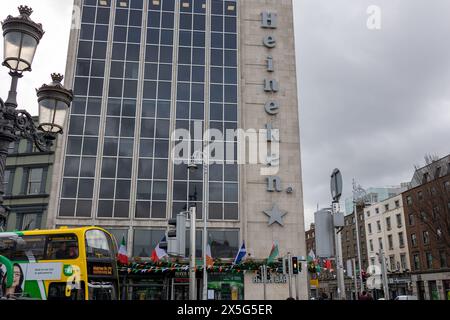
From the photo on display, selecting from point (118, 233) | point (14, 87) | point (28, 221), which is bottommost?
point (14, 87)

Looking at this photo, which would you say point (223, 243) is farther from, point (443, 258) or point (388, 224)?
point (388, 224)

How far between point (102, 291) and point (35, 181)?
24.8 meters

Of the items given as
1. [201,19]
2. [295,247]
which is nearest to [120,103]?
[201,19]

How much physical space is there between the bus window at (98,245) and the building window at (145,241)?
17.4 meters

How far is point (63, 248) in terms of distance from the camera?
58.9ft

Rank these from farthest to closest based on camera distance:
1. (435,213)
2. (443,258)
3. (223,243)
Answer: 1. (443,258)
2. (223,243)
3. (435,213)

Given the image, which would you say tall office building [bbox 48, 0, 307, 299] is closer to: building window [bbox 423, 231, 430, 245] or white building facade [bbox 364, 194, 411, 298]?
building window [bbox 423, 231, 430, 245]

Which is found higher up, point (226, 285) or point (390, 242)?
point (390, 242)

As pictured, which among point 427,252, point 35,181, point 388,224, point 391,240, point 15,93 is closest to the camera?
point 15,93

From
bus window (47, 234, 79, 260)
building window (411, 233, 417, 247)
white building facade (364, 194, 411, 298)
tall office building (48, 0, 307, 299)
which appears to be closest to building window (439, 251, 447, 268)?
building window (411, 233, 417, 247)

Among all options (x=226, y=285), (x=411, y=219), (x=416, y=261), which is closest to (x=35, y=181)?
(x=226, y=285)

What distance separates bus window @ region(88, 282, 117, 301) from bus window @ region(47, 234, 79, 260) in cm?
150
